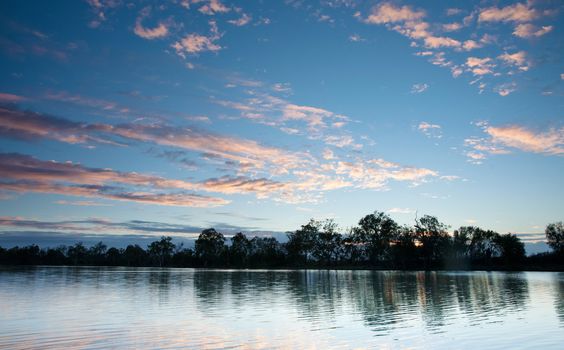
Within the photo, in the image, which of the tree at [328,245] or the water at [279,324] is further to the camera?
the tree at [328,245]

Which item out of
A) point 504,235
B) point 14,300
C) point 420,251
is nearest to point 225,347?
point 14,300

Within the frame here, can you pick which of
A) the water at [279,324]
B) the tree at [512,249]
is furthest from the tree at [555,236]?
the water at [279,324]

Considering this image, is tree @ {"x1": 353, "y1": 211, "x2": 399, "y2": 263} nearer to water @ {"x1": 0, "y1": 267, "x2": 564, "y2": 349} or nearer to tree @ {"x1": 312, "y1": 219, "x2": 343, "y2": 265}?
tree @ {"x1": 312, "y1": 219, "x2": 343, "y2": 265}

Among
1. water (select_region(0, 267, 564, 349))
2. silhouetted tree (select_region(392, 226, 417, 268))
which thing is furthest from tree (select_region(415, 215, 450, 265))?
water (select_region(0, 267, 564, 349))

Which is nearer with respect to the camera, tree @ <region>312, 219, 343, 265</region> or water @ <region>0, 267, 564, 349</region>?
water @ <region>0, 267, 564, 349</region>

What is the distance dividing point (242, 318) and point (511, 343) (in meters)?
15.5

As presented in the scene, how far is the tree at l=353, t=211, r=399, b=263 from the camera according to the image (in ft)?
574

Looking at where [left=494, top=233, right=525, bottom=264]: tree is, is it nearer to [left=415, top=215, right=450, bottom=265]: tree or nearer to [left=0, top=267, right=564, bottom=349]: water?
[left=415, top=215, right=450, bottom=265]: tree

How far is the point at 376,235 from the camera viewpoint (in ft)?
584

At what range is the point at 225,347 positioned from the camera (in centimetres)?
1812

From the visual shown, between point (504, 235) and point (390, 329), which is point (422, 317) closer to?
point (390, 329)

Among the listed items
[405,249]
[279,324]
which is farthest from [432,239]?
[279,324]

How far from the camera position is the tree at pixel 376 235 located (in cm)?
17488

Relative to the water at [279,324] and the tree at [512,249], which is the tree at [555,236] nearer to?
the tree at [512,249]
